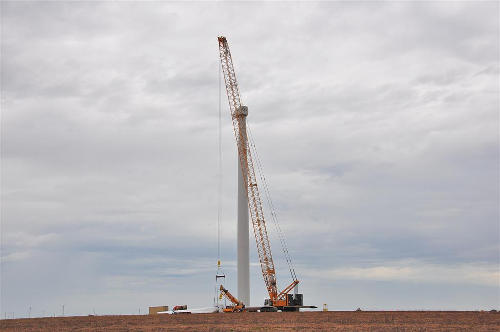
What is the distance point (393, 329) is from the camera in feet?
266

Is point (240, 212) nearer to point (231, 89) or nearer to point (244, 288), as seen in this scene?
point (244, 288)

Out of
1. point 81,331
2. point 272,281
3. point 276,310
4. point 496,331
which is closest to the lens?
point 496,331

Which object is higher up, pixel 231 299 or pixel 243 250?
pixel 243 250

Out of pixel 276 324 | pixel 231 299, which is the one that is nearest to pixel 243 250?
pixel 231 299

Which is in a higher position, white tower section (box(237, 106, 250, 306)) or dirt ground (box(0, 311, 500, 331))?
white tower section (box(237, 106, 250, 306))

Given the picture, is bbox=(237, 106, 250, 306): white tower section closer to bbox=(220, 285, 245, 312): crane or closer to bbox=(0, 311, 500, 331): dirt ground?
bbox=(220, 285, 245, 312): crane

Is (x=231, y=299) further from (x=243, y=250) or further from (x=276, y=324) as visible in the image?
(x=276, y=324)

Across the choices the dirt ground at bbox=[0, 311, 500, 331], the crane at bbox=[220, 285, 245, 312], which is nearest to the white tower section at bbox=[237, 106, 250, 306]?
the crane at bbox=[220, 285, 245, 312]

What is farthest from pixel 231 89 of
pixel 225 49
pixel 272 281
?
pixel 272 281

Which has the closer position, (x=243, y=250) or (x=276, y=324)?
(x=276, y=324)

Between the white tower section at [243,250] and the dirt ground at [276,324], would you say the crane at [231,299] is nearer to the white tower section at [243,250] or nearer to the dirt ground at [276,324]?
the white tower section at [243,250]

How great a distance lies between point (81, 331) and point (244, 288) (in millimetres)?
94886

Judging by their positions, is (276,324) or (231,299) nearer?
(276,324)

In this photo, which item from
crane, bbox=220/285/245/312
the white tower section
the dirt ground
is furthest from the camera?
the white tower section
